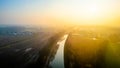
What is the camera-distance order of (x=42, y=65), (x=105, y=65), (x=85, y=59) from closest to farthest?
(x=105, y=65) → (x=42, y=65) → (x=85, y=59)

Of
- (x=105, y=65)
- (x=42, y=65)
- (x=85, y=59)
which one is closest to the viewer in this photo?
(x=105, y=65)

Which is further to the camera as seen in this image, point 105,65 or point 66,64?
point 66,64

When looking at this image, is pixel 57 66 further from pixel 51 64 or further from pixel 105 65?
pixel 105 65

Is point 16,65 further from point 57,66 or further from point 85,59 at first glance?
point 85,59

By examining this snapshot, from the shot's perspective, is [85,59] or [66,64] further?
[85,59]

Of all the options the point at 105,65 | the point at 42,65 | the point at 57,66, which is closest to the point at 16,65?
the point at 42,65

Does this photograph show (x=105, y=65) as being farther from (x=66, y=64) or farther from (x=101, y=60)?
(x=66, y=64)

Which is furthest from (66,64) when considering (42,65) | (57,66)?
(42,65)
